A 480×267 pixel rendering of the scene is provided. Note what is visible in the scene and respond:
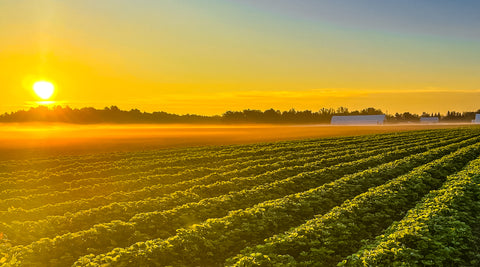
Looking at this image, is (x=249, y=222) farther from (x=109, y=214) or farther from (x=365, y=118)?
(x=365, y=118)

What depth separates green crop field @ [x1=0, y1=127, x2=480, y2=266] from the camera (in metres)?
10.8

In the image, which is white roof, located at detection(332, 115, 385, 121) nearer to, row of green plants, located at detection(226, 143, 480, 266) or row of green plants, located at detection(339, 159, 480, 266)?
row of green plants, located at detection(226, 143, 480, 266)

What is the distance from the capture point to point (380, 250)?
10.1 metres

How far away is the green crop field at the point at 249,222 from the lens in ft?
35.4

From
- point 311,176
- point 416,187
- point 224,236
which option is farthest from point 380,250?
point 311,176

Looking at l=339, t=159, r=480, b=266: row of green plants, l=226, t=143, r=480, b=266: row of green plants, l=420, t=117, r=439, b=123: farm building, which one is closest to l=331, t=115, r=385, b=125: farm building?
l=420, t=117, r=439, b=123: farm building

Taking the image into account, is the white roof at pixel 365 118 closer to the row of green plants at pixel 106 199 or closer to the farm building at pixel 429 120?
the farm building at pixel 429 120

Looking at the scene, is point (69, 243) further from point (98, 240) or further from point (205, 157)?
point (205, 157)

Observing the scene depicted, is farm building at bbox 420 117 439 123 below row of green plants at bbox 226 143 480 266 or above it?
above

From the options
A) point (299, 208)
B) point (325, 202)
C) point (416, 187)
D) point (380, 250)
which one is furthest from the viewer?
point (416, 187)

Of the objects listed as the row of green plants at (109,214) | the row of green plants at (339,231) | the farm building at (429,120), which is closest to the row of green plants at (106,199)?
the row of green plants at (109,214)

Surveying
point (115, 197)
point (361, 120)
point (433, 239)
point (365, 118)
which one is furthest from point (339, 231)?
point (365, 118)

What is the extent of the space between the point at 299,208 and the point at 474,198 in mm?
7282

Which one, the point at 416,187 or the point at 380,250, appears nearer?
the point at 380,250
